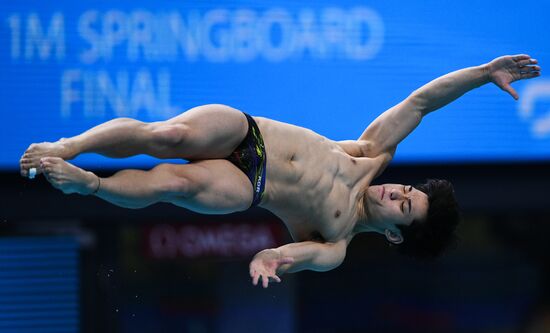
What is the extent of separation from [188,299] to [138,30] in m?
2.20

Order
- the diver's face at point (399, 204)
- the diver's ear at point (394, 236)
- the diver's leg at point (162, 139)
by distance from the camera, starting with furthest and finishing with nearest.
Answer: the diver's ear at point (394, 236) → the diver's face at point (399, 204) → the diver's leg at point (162, 139)

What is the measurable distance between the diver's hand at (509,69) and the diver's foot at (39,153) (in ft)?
6.50

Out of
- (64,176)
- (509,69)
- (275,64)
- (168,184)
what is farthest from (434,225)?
(275,64)

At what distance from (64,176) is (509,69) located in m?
2.13

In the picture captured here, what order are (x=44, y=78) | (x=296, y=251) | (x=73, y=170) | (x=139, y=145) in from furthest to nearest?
(x=44, y=78), (x=296, y=251), (x=139, y=145), (x=73, y=170)

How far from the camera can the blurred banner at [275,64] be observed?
5.87 meters

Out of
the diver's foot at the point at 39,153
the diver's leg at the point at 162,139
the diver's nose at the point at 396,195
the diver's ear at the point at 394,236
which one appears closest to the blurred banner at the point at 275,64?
the diver's ear at the point at 394,236

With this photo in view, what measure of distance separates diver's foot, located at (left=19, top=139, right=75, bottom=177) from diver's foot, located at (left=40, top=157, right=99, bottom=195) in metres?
0.04

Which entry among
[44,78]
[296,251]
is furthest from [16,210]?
[296,251]

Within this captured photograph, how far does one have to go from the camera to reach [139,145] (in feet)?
11.8

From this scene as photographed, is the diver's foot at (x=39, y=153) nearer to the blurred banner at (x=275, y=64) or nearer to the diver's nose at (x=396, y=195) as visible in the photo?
the diver's nose at (x=396, y=195)

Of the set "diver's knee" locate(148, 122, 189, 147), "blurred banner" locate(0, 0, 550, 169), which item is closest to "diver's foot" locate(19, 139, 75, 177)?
"diver's knee" locate(148, 122, 189, 147)

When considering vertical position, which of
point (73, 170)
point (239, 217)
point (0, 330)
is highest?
point (73, 170)

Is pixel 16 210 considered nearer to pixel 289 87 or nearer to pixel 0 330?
pixel 0 330
